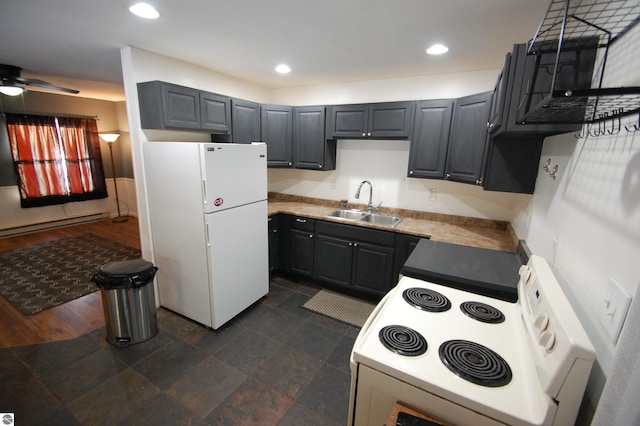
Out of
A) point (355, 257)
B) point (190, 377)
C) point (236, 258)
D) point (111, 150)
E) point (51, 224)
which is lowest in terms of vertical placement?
point (190, 377)

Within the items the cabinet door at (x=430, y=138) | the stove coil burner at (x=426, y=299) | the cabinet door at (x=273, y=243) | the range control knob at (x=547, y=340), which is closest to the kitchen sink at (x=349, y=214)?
the cabinet door at (x=273, y=243)

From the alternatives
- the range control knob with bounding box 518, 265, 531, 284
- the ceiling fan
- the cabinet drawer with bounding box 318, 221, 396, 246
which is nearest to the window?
the ceiling fan

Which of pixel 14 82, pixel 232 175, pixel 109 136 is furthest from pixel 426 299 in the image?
pixel 109 136

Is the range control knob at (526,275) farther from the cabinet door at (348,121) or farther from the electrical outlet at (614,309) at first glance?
the cabinet door at (348,121)

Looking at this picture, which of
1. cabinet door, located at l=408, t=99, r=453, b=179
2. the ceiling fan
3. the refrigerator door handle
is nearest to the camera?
the refrigerator door handle

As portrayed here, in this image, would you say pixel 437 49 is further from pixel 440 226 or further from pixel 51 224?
pixel 51 224

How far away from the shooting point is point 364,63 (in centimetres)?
267

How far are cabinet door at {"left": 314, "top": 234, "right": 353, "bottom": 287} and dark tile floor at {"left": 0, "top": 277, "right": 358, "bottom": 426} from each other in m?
0.62

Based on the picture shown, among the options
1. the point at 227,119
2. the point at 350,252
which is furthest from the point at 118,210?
the point at 350,252

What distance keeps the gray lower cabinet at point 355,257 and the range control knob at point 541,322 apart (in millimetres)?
1881

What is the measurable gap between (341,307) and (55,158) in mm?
5689

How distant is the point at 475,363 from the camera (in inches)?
38.8

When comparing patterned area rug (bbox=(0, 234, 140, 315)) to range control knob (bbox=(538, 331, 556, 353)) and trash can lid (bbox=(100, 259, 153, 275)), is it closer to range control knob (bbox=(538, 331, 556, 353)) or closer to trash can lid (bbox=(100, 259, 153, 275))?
trash can lid (bbox=(100, 259, 153, 275))

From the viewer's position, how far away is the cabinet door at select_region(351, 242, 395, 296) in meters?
2.93
